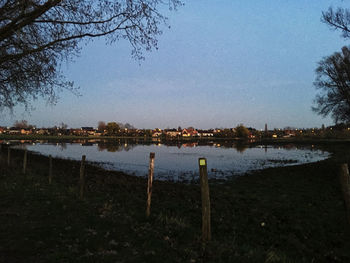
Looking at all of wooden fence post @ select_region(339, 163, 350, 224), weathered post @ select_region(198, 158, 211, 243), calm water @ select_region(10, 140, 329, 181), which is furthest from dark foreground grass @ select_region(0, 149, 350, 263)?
calm water @ select_region(10, 140, 329, 181)

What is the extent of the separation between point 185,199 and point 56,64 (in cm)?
880

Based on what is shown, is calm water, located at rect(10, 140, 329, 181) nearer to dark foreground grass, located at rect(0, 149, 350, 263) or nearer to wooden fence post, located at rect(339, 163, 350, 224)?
dark foreground grass, located at rect(0, 149, 350, 263)

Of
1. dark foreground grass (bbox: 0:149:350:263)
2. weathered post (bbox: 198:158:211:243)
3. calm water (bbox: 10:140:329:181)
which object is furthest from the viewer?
calm water (bbox: 10:140:329:181)

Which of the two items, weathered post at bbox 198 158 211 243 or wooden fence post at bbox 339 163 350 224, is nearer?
wooden fence post at bbox 339 163 350 224

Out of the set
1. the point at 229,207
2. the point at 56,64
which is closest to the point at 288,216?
the point at 229,207

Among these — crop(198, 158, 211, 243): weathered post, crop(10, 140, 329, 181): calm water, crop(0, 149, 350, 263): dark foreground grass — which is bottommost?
crop(10, 140, 329, 181): calm water

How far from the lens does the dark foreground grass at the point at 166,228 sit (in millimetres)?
5117

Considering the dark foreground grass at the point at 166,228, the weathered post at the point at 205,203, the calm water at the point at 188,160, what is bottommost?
the calm water at the point at 188,160

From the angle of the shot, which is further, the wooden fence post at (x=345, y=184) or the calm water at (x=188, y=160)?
the calm water at (x=188, y=160)

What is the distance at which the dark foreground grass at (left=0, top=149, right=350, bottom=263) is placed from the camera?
5.12 meters

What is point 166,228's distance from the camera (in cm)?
688

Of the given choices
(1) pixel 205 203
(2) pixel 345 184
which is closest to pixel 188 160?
(1) pixel 205 203

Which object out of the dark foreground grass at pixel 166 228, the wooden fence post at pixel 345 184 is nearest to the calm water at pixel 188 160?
the dark foreground grass at pixel 166 228

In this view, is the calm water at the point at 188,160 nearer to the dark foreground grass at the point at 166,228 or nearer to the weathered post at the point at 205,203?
the dark foreground grass at the point at 166,228
